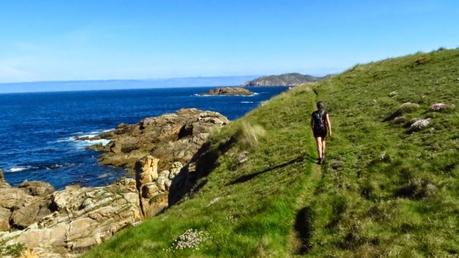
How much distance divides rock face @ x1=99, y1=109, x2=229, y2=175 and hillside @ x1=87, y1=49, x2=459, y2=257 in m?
38.6

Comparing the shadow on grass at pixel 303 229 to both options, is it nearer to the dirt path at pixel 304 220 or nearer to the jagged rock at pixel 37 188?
the dirt path at pixel 304 220

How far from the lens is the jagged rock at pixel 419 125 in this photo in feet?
75.2

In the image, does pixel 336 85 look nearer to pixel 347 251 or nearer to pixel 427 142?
pixel 427 142

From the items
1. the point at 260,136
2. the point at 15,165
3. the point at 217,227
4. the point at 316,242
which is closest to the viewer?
the point at 316,242

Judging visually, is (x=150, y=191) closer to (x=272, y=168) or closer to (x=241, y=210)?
(x=272, y=168)

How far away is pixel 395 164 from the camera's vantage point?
18328 millimetres

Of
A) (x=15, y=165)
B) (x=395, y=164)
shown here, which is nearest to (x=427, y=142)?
(x=395, y=164)

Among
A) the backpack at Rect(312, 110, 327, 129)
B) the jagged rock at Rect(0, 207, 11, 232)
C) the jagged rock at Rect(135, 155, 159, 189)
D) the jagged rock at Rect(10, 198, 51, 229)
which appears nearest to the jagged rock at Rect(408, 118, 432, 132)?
the backpack at Rect(312, 110, 327, 129)

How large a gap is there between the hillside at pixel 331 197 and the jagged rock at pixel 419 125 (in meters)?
0.27

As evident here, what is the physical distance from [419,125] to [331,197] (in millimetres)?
8992

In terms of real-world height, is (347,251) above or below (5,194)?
above

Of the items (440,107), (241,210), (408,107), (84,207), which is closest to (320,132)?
(241,210)

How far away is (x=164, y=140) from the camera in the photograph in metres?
86.5

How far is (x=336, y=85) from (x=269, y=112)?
12.3 m
